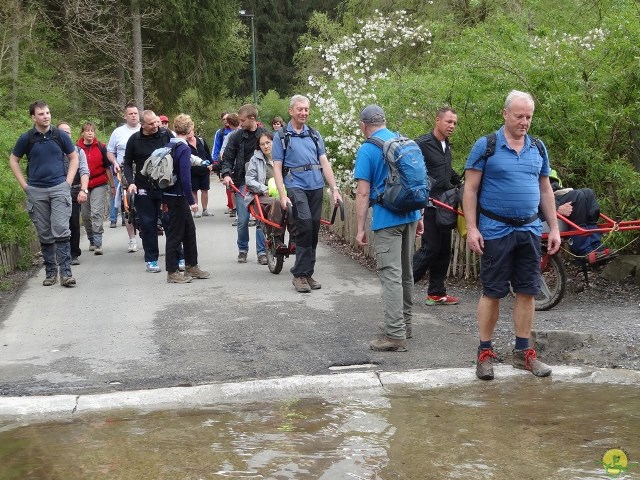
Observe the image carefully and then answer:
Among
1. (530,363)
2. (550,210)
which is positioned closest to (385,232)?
(550,210)

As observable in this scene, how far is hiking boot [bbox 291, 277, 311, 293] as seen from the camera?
968cm

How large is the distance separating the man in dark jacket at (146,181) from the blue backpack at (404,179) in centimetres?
471

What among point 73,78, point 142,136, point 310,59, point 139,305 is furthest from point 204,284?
point 310,59

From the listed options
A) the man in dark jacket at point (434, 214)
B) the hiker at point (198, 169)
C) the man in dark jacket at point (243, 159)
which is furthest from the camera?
the hiker at point (198, 169)

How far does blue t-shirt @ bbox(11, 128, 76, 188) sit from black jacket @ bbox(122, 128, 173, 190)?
1060 mm

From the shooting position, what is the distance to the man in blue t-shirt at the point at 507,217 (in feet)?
20.6

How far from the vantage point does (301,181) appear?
967 centimetres

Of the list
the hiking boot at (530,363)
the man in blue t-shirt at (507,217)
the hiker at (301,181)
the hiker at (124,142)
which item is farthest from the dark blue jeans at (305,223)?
the hiker at (124,142)

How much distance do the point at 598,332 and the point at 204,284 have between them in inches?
187

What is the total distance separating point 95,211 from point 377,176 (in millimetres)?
6851

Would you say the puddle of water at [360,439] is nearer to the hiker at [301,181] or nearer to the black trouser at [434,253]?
the black trouser at [434,253]

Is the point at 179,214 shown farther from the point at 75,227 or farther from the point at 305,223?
the point at 75,227

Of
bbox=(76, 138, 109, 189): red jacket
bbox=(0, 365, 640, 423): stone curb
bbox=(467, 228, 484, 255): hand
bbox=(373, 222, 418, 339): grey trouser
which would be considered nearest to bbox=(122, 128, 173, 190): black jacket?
bbox=(76, 138, 109, 189): red jacket

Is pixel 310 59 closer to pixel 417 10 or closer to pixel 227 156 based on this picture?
pixel 417 10
